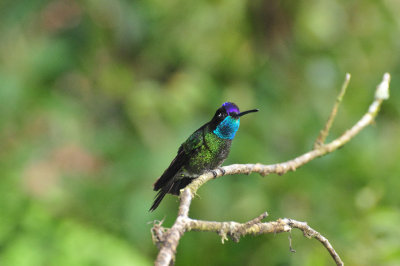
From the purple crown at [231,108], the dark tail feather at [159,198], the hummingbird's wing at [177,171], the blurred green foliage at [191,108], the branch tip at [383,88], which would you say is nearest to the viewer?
the dark tail feather at [159,198]

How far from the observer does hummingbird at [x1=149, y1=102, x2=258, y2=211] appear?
2402mm

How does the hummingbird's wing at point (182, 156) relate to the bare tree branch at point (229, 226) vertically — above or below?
above

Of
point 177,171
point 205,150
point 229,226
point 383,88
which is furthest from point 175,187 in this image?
point 383,88

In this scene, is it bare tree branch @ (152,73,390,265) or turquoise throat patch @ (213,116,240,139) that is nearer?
bare tree branch @ (152,73,390,265)

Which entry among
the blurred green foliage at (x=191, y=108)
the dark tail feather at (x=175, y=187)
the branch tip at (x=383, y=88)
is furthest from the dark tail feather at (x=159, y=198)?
the blurred green foliage at (x=191, y=108)

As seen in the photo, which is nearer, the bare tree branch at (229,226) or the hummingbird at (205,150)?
the bare tree branch at (229,226)

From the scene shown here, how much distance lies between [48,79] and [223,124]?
10.0ft

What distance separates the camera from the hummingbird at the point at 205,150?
2.40 metres

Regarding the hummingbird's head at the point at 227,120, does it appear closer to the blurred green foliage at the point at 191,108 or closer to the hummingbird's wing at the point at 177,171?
the hummingbird's wing at the point at 177,171

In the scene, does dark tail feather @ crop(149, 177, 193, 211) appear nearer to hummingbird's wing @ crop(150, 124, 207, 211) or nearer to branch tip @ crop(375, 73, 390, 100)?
hummingbird's wing @ crop(150, 124, 207, 211)

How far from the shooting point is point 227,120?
2451 mm

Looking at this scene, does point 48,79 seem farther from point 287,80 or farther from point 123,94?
point 287,80

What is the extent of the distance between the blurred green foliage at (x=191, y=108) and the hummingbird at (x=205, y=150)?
4.69ft

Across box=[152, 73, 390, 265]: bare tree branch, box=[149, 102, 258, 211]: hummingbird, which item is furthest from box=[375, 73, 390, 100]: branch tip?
box=[149, 102, 258, 211]: hummingbird
